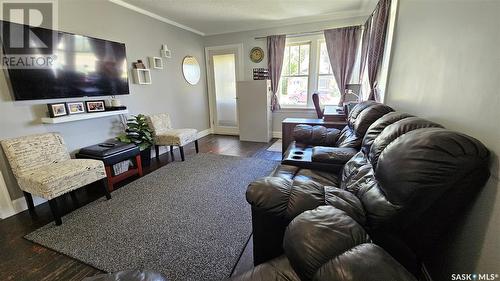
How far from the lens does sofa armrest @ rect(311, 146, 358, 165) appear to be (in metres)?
1.83

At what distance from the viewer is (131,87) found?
3354 millimetres

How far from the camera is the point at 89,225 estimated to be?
1.95m

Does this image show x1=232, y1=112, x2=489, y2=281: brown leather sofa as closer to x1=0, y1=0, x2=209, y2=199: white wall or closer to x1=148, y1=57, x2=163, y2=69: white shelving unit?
x1=0, y1=0, x2=209, y2=199: white wall

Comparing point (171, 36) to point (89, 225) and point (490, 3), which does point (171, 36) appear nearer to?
point (89, 225)

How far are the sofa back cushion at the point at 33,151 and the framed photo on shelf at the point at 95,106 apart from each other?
52 cm

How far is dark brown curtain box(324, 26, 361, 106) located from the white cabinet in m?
1.34

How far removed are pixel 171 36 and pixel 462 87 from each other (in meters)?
4.32

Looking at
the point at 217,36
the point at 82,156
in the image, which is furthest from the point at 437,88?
the point at 217,36

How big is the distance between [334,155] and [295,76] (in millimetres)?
3138

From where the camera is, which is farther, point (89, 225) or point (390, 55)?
point (390, 55)

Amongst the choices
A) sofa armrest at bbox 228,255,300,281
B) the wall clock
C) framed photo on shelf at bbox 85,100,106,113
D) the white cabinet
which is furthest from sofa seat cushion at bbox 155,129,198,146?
sofa armrest at bbox 228,255,300,281

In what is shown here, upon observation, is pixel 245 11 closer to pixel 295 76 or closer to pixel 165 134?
pixel 295 76

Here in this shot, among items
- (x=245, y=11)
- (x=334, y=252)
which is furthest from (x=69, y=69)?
(x=334, y=252)

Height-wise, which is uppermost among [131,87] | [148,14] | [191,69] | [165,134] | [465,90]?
[148,14]
